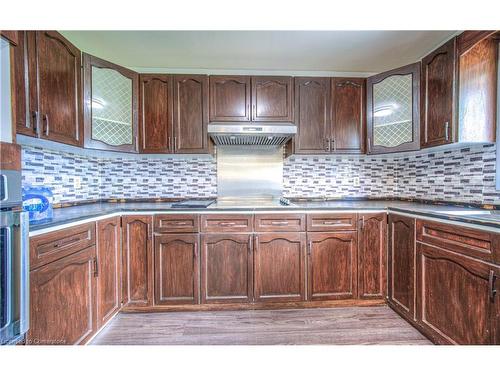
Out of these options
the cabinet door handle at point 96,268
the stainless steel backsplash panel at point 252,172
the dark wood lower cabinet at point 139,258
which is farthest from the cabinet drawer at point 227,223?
the cabinet door handle at point 96,268

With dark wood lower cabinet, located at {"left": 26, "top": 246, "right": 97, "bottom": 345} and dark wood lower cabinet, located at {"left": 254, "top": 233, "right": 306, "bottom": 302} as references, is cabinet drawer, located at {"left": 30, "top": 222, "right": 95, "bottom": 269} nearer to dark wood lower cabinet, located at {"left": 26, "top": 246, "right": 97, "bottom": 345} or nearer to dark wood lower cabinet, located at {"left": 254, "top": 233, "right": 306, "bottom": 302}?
dark wood lower cabinet, located at {"left": 26, "top": 246, "right": 97, "bottom": 345}

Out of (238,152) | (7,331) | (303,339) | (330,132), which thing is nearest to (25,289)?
(7,331)

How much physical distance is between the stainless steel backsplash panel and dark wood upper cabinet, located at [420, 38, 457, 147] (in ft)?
4.26

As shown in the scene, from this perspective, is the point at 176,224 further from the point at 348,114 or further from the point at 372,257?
the point at 348,114

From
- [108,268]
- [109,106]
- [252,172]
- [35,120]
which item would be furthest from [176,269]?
[109,106]

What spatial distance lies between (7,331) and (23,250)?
1.00 ft

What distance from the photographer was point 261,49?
2127mm

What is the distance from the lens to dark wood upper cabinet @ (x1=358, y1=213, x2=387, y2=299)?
201 cm

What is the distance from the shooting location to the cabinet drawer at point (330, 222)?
6.55 ft

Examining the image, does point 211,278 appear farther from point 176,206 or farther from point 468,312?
point 468,312

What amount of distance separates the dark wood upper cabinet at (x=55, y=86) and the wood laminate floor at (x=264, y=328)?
1.42 metres

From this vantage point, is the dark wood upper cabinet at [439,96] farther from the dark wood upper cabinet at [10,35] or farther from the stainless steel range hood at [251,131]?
the dark wood upper cabinet at [10,35]

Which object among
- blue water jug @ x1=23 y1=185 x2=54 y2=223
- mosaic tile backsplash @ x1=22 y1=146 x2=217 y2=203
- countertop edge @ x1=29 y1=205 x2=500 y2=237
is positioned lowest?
countertop edge @ x1=29 y1=205 x2=500 y2=237

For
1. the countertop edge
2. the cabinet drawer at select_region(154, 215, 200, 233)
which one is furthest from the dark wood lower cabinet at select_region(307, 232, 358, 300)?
the cabinet drawer at select_region(154, 215, 200, 233)
